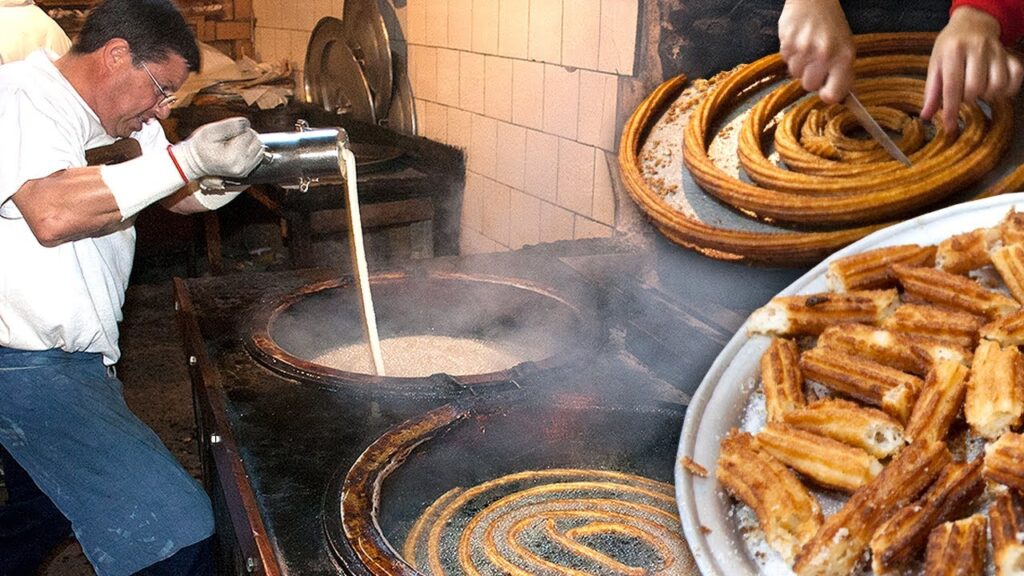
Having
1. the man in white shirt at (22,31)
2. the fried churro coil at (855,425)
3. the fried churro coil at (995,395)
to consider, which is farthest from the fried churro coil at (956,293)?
the man in white shirt at (22,31)

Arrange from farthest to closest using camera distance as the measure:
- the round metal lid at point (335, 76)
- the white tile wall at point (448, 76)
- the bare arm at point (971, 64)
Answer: the round metal lid at point (335, 76) → the white tile wall at point (448, 76) → the bare arm at point (971, 64)

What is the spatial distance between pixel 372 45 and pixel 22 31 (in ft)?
6.09

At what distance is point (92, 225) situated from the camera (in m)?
2.33

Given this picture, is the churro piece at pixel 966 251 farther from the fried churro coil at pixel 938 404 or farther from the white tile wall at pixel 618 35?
the white tile wall at pixel 618 35

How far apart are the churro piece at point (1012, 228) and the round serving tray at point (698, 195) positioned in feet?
1.63

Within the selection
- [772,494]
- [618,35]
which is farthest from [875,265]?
[618,35]

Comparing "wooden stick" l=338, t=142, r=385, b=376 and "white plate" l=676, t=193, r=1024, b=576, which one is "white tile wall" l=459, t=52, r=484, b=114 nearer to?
"wooden stick" l=338, t=142, r=385, b=376

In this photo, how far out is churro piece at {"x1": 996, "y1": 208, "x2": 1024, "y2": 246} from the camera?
1.44m

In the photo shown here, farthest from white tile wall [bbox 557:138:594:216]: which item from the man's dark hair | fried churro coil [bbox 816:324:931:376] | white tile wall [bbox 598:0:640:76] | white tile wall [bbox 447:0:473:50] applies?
fried churro coil [bbox 816:324:931:376]

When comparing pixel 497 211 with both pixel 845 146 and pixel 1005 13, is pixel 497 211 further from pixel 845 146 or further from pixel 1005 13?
pixel 1005 13

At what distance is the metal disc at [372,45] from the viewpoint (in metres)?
5.12

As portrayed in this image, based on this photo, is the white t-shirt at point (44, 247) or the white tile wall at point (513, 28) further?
the white tile wall at point (513, 28)

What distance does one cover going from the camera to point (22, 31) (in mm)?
4090

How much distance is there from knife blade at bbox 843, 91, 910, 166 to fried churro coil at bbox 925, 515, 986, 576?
127 centimetres
